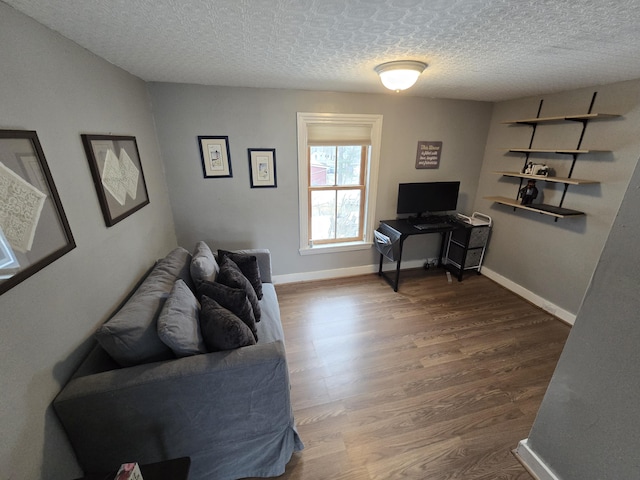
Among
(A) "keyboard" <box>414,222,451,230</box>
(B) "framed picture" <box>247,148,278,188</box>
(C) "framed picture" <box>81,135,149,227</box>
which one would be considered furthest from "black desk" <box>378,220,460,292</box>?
(C) "framed picture" <box>81,135,149,227</box>

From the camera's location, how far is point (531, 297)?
9.60 ft

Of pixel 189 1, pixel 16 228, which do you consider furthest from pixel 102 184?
pixel 189 1

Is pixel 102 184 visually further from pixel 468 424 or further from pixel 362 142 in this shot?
pixel 468 424

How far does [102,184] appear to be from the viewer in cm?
147

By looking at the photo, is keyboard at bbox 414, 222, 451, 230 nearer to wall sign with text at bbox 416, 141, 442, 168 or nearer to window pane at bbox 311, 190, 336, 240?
wall sign with text at bbox 416, 141, 442, 168

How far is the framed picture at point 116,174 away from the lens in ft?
4.71

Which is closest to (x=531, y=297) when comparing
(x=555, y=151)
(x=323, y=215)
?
(x=555, y=151)

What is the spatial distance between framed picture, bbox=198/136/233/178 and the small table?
2310 millimetres

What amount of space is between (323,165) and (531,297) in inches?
111

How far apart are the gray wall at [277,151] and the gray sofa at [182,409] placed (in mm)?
1547

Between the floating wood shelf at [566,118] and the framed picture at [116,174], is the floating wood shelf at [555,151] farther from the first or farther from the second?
the framed picture at [116,174]

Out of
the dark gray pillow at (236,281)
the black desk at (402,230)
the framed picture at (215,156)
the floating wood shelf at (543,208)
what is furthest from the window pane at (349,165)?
the dark gray pillow at (236,281)

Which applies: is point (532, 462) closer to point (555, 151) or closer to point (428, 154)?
point (555, 151)

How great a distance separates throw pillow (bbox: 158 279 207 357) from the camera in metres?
1.18
